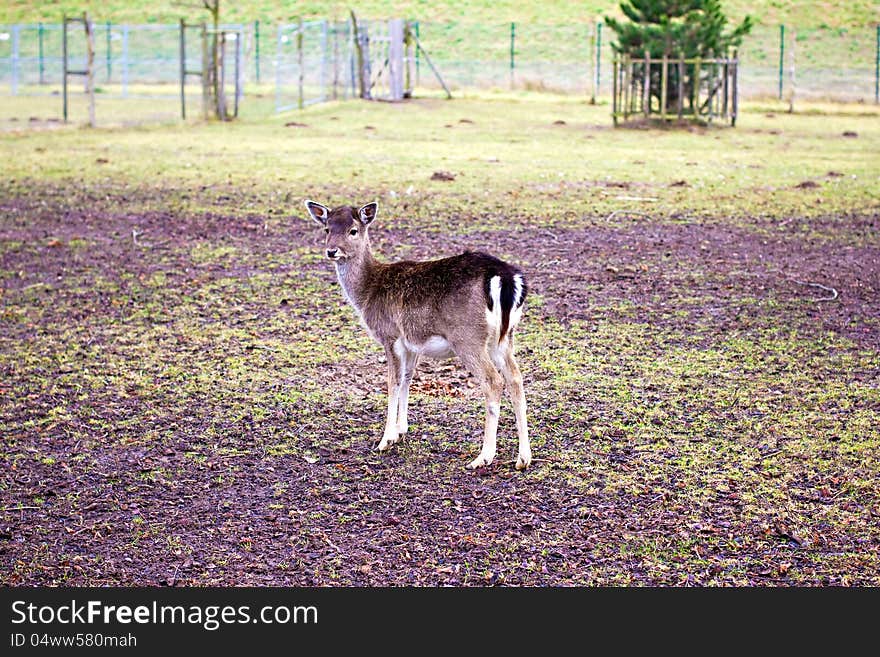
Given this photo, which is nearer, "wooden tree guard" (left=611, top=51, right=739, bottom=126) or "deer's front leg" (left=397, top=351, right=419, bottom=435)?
"deer's front leg" (left=397, top=351, right=419, bottom=435)

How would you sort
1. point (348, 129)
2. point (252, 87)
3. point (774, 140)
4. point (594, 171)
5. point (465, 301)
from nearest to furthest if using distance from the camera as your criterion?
point (465, 301) < point (594, 171) < point (774, 140) < point (348, 129) < point (252, 87)

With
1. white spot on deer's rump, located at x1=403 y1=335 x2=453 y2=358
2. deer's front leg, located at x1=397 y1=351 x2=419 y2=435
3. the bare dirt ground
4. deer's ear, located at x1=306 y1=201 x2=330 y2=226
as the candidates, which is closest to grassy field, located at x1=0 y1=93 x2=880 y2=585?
the bare dirt ground

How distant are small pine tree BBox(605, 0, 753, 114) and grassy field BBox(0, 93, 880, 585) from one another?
10541 millimetres

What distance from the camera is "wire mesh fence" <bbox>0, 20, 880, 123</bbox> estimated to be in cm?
4338

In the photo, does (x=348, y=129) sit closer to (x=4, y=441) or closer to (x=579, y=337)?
(x=579, y=337)

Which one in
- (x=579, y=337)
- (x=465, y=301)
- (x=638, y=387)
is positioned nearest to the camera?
(x=465, y=301)

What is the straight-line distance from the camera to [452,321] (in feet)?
19.4

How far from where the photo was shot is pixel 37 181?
1622cm

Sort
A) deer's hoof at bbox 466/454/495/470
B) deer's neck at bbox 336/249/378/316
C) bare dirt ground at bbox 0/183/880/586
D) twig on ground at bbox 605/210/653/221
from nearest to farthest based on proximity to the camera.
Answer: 1. bare dirt ground at bbox 0/183/880/586
2. deer's hoof at bbox 466/454/495/470
3. deer's neck at bbox 336/249/378/316
4. twig on ground at bbox 605/210/653/221

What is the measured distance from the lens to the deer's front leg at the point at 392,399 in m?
6.22

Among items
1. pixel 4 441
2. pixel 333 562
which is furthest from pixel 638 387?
pixel 4 441

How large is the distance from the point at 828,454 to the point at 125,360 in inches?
181

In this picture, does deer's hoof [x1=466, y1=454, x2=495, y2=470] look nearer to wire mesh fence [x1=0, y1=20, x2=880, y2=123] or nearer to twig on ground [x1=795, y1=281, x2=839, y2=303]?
twig on ground [x1=795, y1=281, x2=839, y2=303]

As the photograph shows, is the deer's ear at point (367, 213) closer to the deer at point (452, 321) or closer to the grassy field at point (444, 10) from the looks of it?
the deer at point (452, 321)
